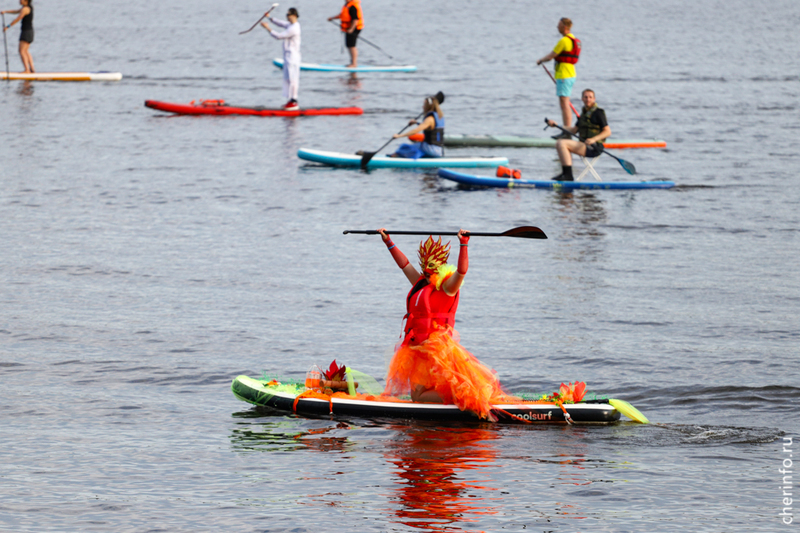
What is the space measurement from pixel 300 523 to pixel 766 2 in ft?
307

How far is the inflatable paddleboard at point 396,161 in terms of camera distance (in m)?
22.1

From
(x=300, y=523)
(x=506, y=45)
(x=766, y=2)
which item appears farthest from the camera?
(x=766, y=2)

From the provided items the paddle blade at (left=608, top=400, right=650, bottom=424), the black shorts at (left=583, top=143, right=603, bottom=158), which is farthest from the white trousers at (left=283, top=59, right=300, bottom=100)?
the paddle blade at (left=608, top=400, right=650, bottom=424)

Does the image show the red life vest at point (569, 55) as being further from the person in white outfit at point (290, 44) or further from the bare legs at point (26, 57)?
the bare legs at point (26, 57)

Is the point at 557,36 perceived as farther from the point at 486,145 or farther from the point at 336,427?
the point at 336,427

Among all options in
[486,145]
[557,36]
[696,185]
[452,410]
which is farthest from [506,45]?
[452,410]

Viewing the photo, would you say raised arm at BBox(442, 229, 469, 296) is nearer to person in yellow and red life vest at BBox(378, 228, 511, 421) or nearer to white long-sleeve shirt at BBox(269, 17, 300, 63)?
person in yellow and red life vest at BBox(378, 228, 511, 421)

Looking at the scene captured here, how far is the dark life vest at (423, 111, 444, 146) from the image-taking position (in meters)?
21.5

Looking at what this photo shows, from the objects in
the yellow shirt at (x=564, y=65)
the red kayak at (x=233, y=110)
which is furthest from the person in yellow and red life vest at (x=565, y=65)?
the red kayak at (x=233, y=110)

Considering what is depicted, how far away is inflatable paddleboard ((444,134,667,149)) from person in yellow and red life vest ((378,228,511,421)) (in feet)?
51.5

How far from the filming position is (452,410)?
9.31m

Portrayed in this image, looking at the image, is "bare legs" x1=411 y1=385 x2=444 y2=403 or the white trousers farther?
the white trousers

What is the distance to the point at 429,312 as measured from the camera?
9305 millimetres

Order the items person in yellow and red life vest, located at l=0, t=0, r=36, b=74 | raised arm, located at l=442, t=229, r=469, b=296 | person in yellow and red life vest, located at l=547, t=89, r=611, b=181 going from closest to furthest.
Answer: raised arm, located at l=442, t=229, r=469, b=296, person in yellow and red life vest, located at l=547, t=89, r=611, b=181, person in yellow and red life vest, located at l=0, t=0, r=36, b=74
